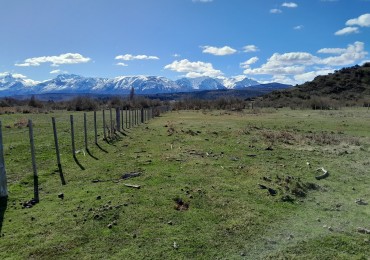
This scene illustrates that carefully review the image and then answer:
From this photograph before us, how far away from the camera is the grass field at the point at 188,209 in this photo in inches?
237

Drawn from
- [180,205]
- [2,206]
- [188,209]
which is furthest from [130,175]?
[2,206]

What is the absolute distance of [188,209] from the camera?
7.76 m

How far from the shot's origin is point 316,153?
49.7 feet

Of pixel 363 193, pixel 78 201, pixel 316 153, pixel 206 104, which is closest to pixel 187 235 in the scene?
pixel 78 201

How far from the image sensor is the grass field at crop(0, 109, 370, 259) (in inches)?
237

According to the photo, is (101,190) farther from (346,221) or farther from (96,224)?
(346,221)

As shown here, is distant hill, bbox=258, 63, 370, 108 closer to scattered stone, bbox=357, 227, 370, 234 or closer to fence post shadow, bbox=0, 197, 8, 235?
scattered stone, bbox=357, 227, 370, 234

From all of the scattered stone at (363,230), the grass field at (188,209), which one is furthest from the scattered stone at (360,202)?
the scattered stone at (363,230)

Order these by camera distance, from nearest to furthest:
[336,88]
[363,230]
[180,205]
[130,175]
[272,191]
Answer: [363,230] → [180,205] → [272,191] → [130,175] → [336,88]

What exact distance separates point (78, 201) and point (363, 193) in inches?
298

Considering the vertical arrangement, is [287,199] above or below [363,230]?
above

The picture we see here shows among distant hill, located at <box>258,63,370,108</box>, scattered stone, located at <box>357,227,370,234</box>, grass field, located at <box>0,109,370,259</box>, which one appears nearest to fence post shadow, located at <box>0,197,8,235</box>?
grass field, located at <box>0,109,370,259</box>

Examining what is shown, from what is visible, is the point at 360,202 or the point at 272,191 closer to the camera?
the point at 360,202

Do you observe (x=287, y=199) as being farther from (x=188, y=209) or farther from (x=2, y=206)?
(x=2, y=206)
